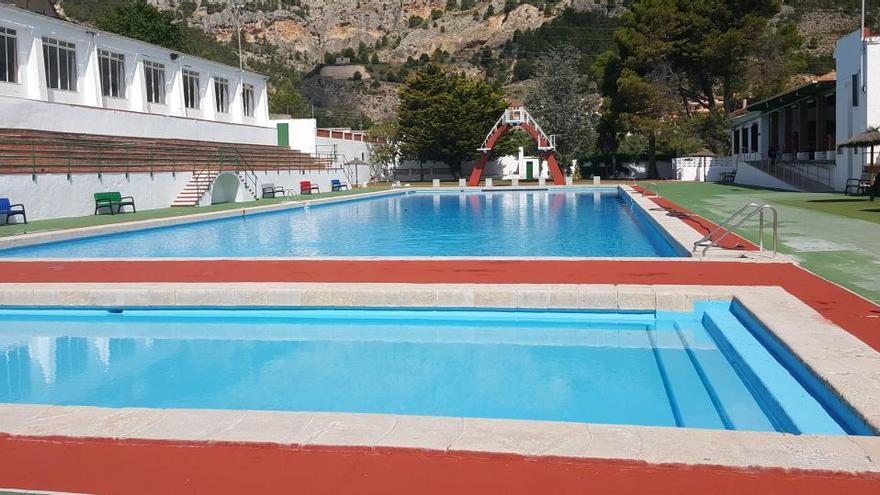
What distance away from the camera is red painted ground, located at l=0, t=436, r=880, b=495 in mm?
3287

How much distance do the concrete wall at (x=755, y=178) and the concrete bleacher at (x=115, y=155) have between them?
21178 millimetres

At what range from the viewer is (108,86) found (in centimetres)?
3167

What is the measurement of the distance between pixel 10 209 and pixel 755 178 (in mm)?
30161

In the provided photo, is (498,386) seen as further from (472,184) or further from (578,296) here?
(472,184)

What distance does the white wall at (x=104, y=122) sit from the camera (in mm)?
24250

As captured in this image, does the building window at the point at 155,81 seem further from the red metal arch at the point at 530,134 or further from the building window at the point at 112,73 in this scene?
the red metal arch at the point at 530,134

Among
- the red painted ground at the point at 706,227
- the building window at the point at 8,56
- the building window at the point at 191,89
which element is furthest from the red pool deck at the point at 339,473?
the building window at the point at 191,89

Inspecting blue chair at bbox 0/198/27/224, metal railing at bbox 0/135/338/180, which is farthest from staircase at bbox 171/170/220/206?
blue chair at bbox 0/198/27/224

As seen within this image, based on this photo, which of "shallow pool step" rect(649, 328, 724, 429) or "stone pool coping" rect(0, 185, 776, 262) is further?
"stone pool coping" rect(0, 185, 776, 262)

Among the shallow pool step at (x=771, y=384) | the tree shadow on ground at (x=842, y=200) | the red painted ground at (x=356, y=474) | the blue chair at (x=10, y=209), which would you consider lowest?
the shallow pool step at (x=771, y=384)

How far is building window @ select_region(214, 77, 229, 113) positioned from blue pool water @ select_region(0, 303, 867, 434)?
33.1 m

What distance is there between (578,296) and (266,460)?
475cm

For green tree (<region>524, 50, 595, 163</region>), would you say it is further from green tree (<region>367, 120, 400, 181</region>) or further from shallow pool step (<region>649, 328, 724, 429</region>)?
shallow pool step (<region>649, 328, 724, 429</region>)

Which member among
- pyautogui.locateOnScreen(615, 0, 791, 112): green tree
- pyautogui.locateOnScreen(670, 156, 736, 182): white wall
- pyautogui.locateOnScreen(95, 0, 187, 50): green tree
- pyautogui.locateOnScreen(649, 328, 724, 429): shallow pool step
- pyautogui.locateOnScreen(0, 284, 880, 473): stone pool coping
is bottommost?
pyautogui.locateOnScreen(649, 328, 724, 429): shallow pool step
